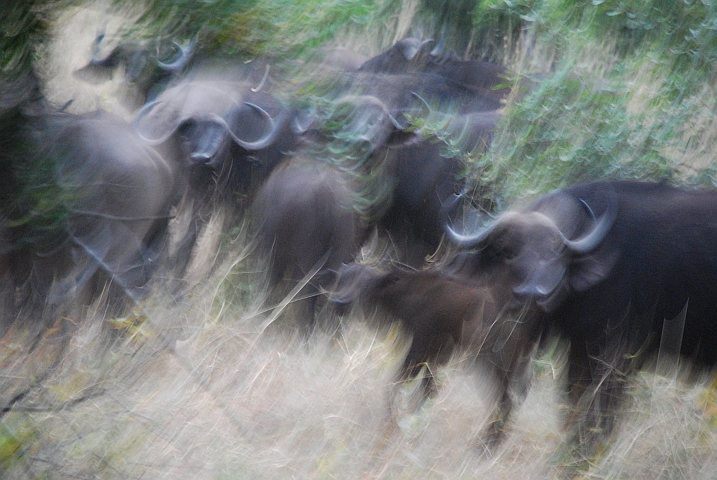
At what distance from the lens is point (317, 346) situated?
4.56 m

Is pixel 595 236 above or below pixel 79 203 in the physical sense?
above

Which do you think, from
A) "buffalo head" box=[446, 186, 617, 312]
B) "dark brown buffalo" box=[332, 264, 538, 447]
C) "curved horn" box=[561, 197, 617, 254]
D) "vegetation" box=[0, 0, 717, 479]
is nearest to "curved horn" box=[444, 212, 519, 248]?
"buffalo head" box=[446, 186, 617, 312]

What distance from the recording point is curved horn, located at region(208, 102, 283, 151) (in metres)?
5.45

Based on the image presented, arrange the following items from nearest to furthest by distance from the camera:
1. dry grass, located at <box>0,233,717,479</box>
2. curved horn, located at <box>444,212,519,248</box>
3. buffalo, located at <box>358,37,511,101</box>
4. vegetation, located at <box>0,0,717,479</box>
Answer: dry grass, located at <box>0,233,717,479</box>
vegetation, located at <box>0,0,717,479</box>
curved horn, located at <box>444,212,519,248</box>
buffalo, located at <box>358,37,511,101</box>

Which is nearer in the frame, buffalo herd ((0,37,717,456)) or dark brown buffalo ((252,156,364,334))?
buffalo herd ((0,37,717,456))

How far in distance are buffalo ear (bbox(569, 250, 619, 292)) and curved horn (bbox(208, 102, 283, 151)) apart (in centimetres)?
279

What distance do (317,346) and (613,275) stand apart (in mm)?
1873

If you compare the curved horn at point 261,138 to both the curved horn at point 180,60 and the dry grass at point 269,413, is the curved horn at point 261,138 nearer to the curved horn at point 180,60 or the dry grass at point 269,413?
the curved horn at point 180,60

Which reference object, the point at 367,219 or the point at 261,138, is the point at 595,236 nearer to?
the point at 367,219

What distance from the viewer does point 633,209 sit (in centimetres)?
376

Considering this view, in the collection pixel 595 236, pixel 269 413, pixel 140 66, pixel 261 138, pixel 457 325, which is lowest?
pixel 269 413

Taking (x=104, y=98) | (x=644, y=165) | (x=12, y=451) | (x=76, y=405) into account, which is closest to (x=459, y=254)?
Result: (x=644, y=165)

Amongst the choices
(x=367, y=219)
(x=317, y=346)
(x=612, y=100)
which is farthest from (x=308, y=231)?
(x=612, y=100)

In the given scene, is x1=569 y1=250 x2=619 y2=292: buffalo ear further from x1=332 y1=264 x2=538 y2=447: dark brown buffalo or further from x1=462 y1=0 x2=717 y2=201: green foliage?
x1=462 y1=0 x2=717 y2=201: green foliage
